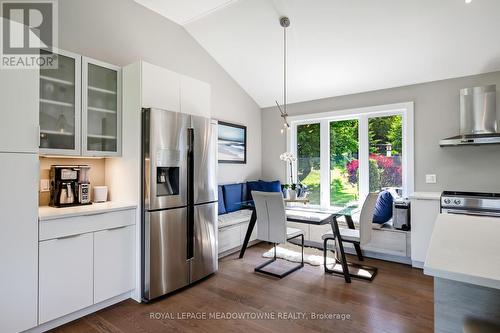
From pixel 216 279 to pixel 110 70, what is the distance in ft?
8.12

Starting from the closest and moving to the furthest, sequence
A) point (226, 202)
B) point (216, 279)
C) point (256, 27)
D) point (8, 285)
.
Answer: point (8, 285) → point (216, 279) → point (256, 27) → point (226, 202)

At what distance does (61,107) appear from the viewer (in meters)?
2.43

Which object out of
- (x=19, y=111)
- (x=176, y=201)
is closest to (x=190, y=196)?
(x=176, y=201)

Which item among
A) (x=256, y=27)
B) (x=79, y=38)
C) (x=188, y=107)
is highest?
(x=256, y=27)

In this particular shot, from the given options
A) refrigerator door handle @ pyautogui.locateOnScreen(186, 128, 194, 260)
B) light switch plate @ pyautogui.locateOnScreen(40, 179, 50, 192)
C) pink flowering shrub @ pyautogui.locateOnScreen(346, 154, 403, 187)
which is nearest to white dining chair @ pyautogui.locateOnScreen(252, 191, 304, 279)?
refrigerator door handle @ pyautogui.locateOnScreen(186, 128, 194, 260)

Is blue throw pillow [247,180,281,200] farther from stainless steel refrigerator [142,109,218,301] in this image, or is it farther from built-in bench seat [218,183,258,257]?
stainless steel refrigerator [142,109,218,301]

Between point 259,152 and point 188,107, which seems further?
point 259,152

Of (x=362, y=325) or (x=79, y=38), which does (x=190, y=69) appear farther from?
(x=362, y=325)

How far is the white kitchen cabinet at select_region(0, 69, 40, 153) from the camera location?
6.33 ft

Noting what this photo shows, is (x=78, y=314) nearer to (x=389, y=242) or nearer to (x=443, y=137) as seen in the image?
(x=389, y=242)

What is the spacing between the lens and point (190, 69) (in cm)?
403

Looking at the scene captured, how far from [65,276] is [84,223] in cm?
42

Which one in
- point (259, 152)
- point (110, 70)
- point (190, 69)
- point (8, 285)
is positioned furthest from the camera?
point (259, 152)

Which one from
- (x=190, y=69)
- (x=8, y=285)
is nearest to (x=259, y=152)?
(x=190, y=69)
